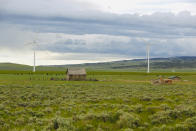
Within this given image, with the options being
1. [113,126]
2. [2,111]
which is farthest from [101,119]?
[2,111]

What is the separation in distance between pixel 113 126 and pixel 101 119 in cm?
161

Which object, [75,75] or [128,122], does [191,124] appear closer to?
[128,122]

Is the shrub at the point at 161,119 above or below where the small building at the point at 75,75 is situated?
above

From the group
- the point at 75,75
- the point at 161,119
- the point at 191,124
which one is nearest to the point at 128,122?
the point at 161,119

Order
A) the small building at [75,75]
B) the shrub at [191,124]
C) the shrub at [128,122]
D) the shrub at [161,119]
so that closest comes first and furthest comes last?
the shrub at [191,124], the shrub at [128,122], the shrub at [161,119], the small building at [75,75]

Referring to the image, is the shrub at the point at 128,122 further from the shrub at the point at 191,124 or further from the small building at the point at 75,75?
the small building at the point at 75,75

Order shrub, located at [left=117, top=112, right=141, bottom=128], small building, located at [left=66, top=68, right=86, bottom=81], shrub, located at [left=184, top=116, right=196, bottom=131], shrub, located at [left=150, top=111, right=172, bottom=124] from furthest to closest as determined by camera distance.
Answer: small building, located at [left=66, top=68, right=86, bottom=81]
shrub, located at [left=150, top=111, right=172, bottom=124]
shrub, located at [left=117, top=112, right=141, bottom=128]
shrub, located at [left=184, top=116, right=196, bottom=131]

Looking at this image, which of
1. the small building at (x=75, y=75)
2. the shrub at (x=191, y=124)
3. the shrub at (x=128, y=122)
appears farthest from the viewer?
the small building at (x=75, y=75)

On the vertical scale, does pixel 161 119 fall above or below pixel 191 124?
below

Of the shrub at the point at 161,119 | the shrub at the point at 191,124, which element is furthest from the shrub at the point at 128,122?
the shrub at the point at 191,124

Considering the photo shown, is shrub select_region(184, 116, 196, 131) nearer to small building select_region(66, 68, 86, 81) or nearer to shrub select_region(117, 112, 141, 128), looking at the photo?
shrub select_region(117, 112, 141, 128)

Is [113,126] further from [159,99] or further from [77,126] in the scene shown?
[159,99]

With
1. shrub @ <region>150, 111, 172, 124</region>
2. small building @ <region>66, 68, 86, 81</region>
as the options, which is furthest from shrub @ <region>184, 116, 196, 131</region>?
small building @ <region>66, 68, 86, 81</region>

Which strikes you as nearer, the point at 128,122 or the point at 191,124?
the point at 191,124
